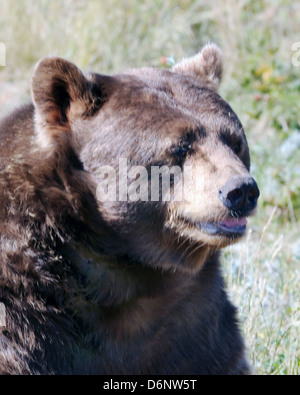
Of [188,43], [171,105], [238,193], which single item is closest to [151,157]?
[171,105]

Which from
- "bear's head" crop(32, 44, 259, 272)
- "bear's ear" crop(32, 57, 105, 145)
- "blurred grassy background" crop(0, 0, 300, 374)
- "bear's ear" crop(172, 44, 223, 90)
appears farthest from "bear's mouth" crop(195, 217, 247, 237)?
"blurred grassy background" crop(0, 0, 300, 374)

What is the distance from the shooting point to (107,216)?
146 inches

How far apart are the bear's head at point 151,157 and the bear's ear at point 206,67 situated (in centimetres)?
47

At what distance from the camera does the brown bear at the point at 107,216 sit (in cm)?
361

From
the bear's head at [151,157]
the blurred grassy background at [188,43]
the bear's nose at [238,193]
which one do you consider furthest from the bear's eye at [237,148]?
the blurred grassy background at [188,43]

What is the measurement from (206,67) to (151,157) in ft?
3.02

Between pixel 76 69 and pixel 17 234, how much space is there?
84 cm

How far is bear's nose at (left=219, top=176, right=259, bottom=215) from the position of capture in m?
3.53

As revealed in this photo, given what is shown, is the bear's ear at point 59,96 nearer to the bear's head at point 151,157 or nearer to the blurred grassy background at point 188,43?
the bear's head at point 151,157

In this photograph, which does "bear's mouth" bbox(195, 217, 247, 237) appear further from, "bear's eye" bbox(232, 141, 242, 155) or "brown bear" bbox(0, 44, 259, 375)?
"bear's eye" bbox(232, 141, 242, 155)

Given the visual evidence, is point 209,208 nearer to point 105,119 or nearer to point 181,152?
point 181,152

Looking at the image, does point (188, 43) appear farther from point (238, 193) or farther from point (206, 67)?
point (238, 193)

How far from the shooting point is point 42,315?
3598 millimetres

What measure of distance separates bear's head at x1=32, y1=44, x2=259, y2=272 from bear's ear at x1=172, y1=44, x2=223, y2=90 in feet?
1.53
